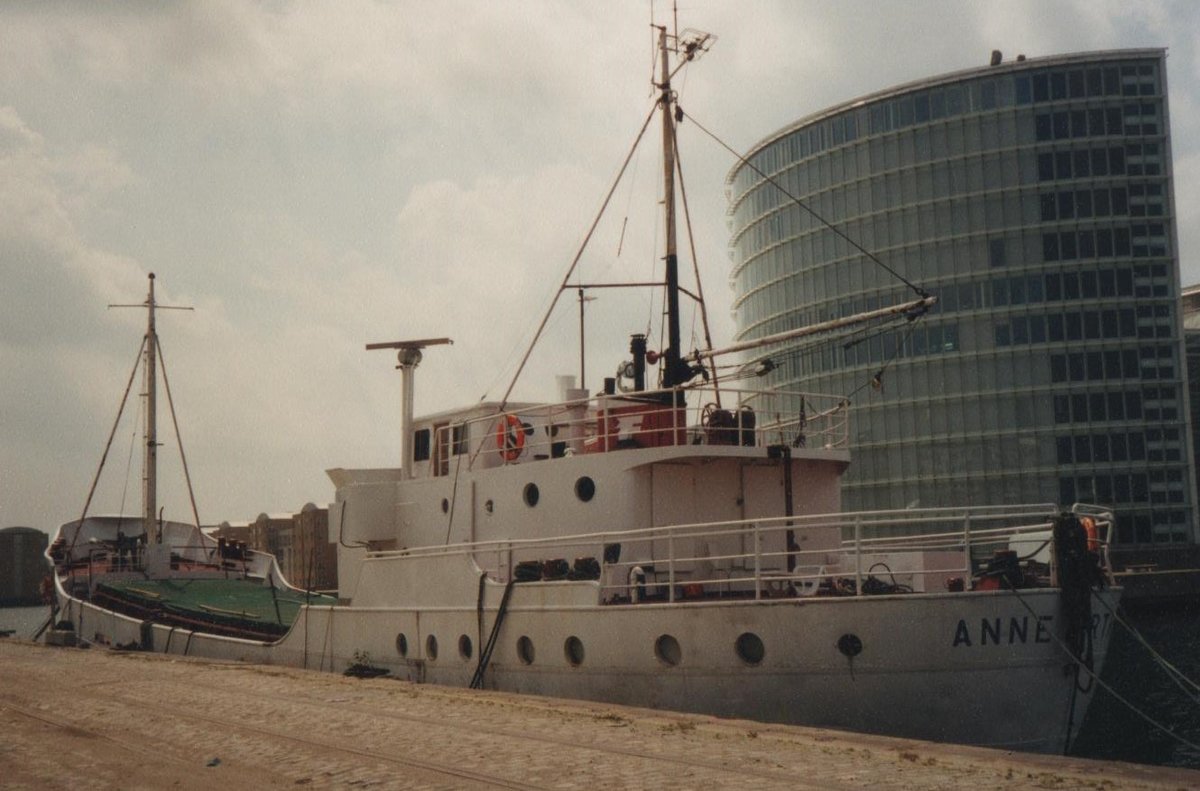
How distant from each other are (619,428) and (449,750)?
27.9 ft

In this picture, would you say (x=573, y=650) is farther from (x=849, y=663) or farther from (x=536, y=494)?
(x=849, y=663)

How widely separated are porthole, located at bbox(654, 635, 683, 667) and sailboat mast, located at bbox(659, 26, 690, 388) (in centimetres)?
662

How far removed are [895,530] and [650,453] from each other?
52.0 m

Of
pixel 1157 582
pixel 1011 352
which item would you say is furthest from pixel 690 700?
pixel 1011 352

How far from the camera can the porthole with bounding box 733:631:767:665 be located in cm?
1441

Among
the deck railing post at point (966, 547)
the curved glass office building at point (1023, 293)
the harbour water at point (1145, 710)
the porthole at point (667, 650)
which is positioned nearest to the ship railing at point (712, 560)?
the porthole at point (667, 650)

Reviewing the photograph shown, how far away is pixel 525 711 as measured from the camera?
47.9 feet

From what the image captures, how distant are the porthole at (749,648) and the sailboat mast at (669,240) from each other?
7.23 metres

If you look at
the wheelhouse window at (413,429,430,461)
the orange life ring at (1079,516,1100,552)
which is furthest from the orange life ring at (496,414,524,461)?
the orange life ring at (1079,516,1100,552)

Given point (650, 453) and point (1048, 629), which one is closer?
point (1048, 629)

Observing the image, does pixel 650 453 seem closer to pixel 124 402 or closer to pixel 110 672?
pixel 110 672

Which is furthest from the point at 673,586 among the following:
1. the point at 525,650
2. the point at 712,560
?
the point at 525,650

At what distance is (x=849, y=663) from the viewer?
1380 centimetres

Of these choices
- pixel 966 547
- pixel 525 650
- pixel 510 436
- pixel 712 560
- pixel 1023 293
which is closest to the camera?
pixel 966 547
